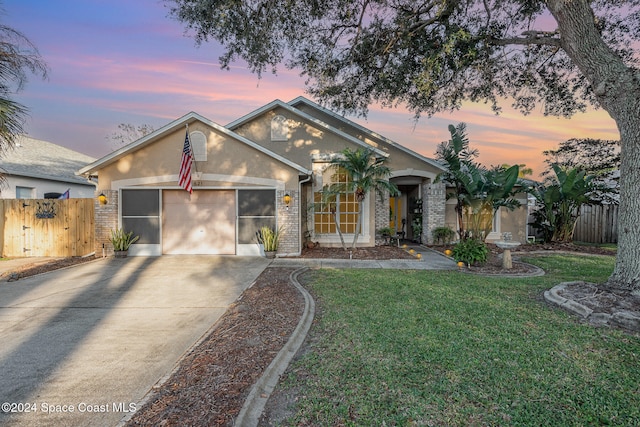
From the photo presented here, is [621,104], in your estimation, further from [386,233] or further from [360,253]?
[386,233]

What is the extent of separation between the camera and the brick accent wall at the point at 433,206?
46.9 ft

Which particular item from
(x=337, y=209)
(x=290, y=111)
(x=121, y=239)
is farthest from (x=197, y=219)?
(x=290, y=111)

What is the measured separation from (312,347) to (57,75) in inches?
483

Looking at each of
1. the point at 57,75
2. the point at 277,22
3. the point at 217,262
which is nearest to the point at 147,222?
the point at 217,262

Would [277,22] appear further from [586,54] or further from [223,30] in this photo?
[586,54]

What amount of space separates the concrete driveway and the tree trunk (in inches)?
309

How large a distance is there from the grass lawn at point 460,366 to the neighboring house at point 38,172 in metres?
14.6

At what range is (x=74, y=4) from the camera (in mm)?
8812

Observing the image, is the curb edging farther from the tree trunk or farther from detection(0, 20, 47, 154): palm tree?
detection(0, 20, 47, 154): palm tree

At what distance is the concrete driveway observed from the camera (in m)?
3.10

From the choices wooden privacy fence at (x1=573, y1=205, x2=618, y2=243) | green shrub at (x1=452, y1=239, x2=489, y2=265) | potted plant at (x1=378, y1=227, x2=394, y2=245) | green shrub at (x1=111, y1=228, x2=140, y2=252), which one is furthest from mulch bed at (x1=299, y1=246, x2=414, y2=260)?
wooden privacy fence at (x1=573, y1=205, x2=618, y2=243)

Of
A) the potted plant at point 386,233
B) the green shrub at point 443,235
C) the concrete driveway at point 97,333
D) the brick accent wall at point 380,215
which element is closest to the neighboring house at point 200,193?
the concrete driveway at point 97,333

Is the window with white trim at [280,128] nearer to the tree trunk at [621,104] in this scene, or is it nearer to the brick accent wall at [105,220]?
the brick accent wall at [105,220]

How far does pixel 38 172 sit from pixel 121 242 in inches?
374
